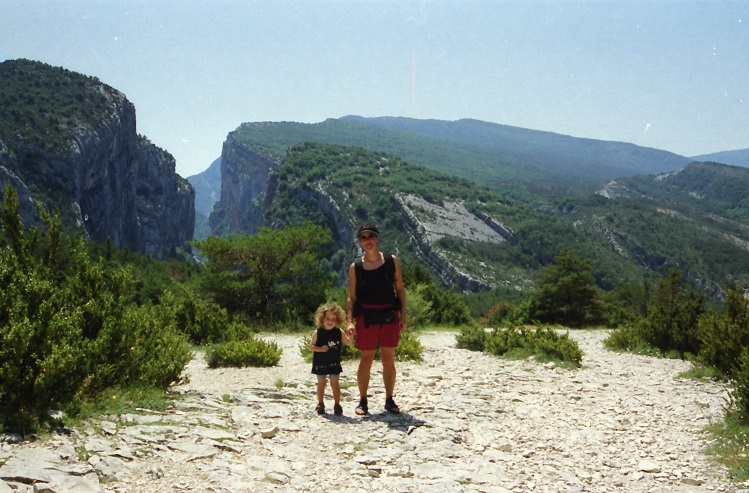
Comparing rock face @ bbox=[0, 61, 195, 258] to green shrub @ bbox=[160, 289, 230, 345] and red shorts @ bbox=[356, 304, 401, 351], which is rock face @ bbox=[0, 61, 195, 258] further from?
red shorts @ bbox=[356, 304, 401, 351]

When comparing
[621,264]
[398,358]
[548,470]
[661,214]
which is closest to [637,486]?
[548,470]

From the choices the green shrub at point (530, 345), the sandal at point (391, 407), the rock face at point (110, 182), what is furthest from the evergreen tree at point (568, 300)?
the rock face at point (110, 182)

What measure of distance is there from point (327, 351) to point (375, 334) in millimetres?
679

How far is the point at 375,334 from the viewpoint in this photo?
627 cm

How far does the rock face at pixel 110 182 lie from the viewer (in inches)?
3270

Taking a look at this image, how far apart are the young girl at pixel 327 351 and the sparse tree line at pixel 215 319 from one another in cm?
177

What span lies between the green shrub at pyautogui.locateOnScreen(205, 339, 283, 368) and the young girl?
3.45m

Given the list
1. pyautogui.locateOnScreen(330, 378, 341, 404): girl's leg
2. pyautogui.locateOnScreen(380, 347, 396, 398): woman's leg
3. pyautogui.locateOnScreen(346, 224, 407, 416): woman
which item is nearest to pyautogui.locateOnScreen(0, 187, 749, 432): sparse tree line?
pyautogui.locateOnScreen(330, 378, 341, 404): girl's leg

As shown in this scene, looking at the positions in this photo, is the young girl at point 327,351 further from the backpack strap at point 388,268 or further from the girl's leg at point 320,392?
the backpack strap at point 388,268

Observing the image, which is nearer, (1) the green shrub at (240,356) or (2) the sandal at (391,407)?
(2) the sandal at (391,407)

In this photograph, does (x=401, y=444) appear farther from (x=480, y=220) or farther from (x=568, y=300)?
(x=480, y=220)

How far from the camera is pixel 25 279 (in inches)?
219

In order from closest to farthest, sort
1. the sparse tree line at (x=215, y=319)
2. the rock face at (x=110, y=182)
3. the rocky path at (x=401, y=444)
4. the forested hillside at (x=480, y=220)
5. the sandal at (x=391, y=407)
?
the rocky path at (x=401, y=444)
the sparse tree line at (x=215, y=319)
the sandal at (x=391, y=407)
the rock face at (x=110, y=182)
the forested hillside at (x=480, y=220)

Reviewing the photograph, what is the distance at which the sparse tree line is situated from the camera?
503 cm
